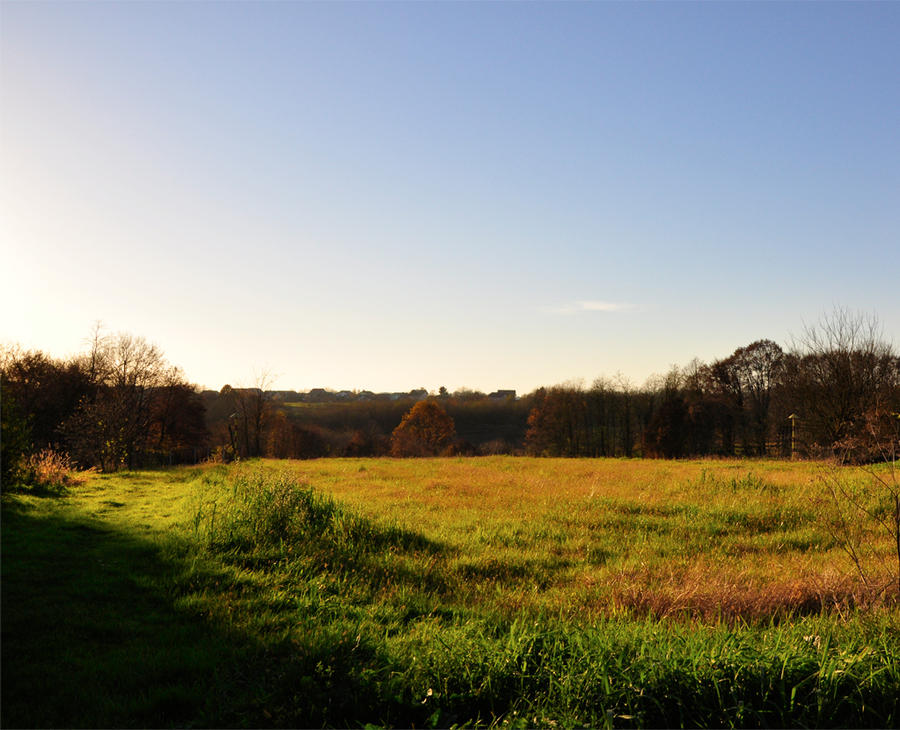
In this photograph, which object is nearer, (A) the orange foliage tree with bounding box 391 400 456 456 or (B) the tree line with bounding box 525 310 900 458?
(B) the tree line with bounding box 525 310 900 458

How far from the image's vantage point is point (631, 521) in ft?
40.6

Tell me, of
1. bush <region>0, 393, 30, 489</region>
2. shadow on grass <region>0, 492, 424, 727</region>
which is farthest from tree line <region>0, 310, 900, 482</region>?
shadow on grass <region>0, 492, 424, 727</region>

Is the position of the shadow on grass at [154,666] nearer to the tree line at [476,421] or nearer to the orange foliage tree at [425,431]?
the tree line at [476,421]

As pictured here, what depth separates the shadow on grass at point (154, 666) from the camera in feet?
13.1

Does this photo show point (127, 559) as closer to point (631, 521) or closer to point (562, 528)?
point (562, 528)

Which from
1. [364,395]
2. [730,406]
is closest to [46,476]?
[730,406]

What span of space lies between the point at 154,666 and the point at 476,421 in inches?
3389

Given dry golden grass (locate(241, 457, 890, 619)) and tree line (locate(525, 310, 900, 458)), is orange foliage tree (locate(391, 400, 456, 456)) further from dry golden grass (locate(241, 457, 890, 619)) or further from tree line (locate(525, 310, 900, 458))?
dry golden grass (locate(241, 457, 890, 619))

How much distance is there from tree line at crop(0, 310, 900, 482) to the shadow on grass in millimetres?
10475

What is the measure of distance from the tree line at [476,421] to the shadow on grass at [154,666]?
10475mm

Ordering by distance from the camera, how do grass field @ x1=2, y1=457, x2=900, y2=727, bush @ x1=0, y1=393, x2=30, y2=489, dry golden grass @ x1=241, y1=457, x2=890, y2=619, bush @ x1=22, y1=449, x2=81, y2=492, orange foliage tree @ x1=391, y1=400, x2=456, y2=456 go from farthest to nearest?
orange foliage tree @ x1=391, y1=400, x2=456, y2=456 → bush @ x1=22, y1=449, x2=81, y2=492 → bush @ x1=0, y1=393, x2=30, y2=489 → dry golden grass @ x1=241, y1=457, x2=890, y2=619 → grass field @ x1=2, y1=457, x2=900, y2=727

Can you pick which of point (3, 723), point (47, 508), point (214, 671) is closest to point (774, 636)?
point (214, 671)

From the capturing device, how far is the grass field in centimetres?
398

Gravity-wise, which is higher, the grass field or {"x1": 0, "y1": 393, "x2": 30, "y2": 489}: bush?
{"x1": 0, "y1": 393, "x2": 30, "y2": 489}: bush
